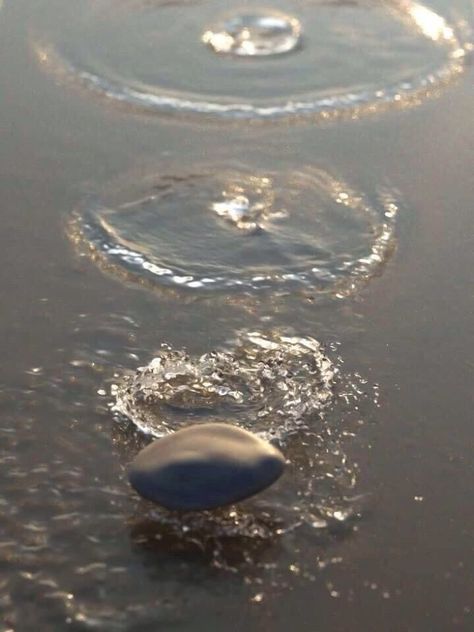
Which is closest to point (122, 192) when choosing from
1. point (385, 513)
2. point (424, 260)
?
point (424, 260)

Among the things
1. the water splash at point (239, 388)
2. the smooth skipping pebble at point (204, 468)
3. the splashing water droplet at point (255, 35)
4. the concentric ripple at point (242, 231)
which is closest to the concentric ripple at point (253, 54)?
the splashing water droplet at point (255, 35)

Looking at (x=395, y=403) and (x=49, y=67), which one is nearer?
(x=395, y=403)

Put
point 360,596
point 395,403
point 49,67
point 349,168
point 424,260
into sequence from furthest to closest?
point 49,67 → point 349,168 → point 424,260 → point 395,403 → point 360,596

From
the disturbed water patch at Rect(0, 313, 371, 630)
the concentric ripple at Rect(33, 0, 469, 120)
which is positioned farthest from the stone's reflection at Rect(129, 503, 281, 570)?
the concentric ripple at Rect(33, 0, 469, 120)

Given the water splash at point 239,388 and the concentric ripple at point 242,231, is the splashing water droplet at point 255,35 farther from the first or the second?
the water splash at point 239,388

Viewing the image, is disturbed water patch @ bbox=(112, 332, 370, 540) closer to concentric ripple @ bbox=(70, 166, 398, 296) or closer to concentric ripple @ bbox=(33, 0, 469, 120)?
concentric ripple @ bbox=(70, 166, 398, 296)

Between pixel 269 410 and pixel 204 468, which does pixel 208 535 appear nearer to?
pixel 204 468

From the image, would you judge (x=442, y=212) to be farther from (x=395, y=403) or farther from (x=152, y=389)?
(x=152, y=389)

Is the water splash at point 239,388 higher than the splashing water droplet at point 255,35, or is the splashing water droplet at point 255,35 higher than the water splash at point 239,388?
the splashing water droplet at point 255,35
